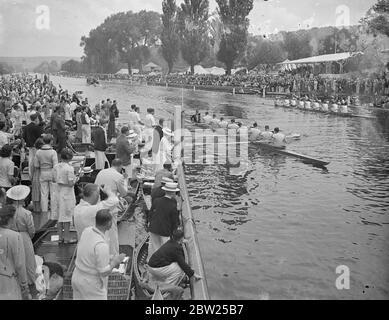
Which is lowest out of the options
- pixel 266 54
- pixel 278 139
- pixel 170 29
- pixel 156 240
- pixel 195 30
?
pixel 156 240

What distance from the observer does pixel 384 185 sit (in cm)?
1619

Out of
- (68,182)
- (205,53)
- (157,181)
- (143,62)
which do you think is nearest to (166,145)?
(157,181)

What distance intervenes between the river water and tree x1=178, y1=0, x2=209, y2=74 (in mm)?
58555

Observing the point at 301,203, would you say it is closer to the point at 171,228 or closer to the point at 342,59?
the point at 171,228

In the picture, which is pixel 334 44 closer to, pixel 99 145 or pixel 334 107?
pixel 334 107

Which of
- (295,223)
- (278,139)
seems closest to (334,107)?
(278,139)

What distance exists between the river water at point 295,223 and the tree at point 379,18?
77.2 feet

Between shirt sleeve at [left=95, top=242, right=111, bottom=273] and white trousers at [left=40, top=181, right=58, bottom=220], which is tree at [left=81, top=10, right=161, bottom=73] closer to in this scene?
white trousers at [left=40, top=181, right=58, bottom=220]

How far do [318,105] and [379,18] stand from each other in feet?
40.4

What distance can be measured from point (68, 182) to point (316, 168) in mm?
12171

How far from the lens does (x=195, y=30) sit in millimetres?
77562

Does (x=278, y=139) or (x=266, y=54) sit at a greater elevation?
(x=266, y=54)

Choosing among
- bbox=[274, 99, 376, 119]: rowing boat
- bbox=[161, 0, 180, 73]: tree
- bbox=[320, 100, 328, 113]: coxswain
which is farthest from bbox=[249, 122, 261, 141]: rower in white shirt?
bbox=[161, 0, 180, 73]: tree

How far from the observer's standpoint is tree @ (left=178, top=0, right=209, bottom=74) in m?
77.7
